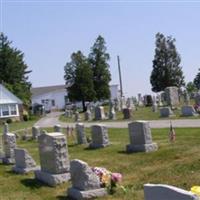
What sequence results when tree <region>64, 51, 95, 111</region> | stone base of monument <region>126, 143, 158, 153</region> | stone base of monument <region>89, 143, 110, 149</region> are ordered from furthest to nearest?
tree <region>64, 51, 95, 111</region> < stone base of monument <region>89, 143, 110, 149</region> < stone base of monument <region>126, 143, 158, 153</region>

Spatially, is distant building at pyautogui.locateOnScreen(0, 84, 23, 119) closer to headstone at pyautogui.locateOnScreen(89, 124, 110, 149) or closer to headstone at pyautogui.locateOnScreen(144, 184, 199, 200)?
headstone at pyautogui.locateOnScreen(89, 124, 110, 149)

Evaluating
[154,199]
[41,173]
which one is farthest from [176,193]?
[41,173]

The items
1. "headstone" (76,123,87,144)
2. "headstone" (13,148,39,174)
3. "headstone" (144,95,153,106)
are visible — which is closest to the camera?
"headstone" (13,148,39,174)

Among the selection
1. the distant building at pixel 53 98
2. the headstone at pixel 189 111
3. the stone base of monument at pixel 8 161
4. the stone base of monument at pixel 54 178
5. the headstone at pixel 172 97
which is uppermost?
the distant building at pixel 53 98

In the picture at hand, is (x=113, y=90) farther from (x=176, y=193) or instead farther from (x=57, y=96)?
(x=176, y=193)

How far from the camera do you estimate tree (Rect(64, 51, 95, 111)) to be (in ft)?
247

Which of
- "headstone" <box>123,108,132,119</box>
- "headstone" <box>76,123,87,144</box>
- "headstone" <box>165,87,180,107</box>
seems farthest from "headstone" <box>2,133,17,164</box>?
"headstone" <box>165,87,180,107</box>

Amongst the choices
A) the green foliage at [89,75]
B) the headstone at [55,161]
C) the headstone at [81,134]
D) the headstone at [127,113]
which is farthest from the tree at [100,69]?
the headstone at [55,161]

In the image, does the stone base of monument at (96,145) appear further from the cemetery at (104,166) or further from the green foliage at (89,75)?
the green foliage at (89,75)

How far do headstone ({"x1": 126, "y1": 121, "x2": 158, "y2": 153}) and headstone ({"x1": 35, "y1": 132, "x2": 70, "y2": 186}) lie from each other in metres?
4.04

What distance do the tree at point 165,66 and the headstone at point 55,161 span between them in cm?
6457

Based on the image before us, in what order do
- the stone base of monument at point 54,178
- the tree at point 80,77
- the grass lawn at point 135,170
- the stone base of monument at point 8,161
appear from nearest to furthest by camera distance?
the grass lawn at point 135,170
the stone base of monument at point 54,178
the stone base of monument at point 8,161
the tree at point 80,77

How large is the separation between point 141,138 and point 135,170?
3.31m

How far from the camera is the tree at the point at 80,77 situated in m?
75.4
